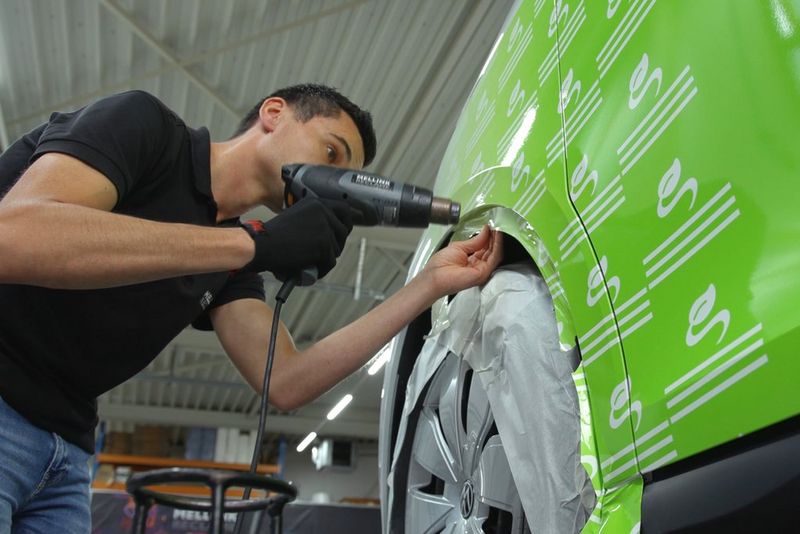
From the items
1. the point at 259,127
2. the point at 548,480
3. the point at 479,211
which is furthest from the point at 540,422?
the point at 259,127

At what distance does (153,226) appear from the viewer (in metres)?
1.07

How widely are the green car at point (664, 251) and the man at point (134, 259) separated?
1.10ft

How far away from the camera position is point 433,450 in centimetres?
147

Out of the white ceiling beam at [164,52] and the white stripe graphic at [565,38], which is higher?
the white ceiling beam at [164,52]

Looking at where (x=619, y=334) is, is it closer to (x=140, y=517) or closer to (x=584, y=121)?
(x=584, y=121)

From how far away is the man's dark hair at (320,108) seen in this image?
1556mm

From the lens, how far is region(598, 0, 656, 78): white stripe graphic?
798 millimetres

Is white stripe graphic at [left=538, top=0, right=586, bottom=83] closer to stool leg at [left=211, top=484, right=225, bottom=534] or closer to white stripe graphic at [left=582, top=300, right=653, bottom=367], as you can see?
white stripe graphic at [left=582, top=300, right=653, bottom=367]

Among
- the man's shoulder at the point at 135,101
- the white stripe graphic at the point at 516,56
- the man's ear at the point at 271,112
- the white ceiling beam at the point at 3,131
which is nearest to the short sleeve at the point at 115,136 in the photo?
the man's shoulder at the point at 135,101

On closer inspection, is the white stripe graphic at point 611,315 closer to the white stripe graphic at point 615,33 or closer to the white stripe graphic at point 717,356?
the white stripe graphic at point 717,356

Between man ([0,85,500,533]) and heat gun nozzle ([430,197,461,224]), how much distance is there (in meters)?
0.06

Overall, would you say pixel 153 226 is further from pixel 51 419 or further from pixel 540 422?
pixel 540 422

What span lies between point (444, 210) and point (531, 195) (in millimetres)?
362

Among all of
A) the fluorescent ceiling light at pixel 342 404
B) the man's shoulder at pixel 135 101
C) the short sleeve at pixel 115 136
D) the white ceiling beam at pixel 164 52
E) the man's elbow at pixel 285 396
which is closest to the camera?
the short sleeve at pixel 115 136
